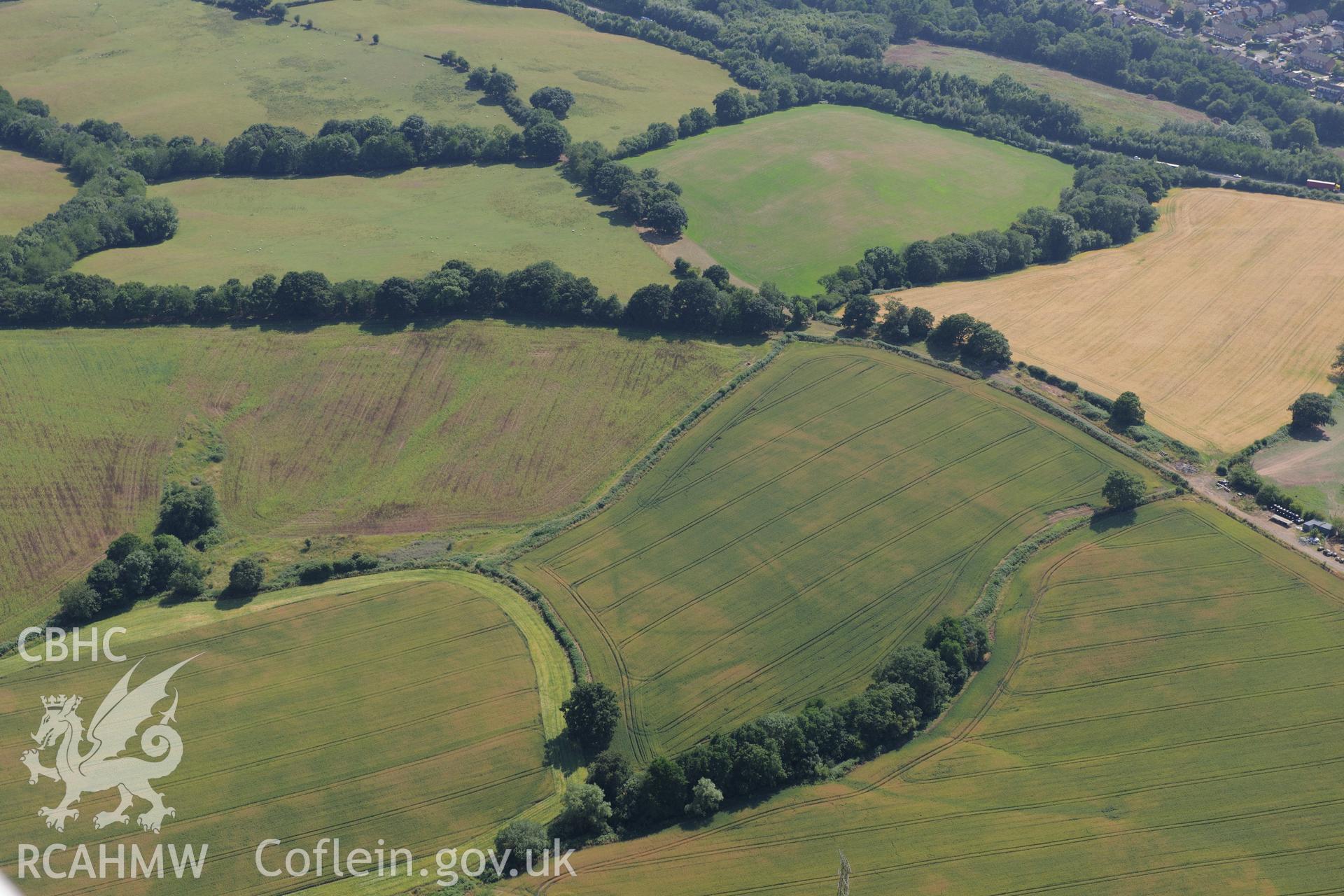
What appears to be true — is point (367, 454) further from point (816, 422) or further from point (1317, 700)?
point (1317, 700)

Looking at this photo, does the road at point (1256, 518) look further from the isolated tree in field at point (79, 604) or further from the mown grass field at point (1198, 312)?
the isolated tree in field at point (79, 604)

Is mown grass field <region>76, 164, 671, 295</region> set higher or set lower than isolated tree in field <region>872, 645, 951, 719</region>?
higher

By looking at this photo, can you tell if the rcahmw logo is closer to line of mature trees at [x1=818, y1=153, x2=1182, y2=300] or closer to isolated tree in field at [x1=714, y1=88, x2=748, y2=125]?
line of mature trees at [x1=818, y1=153, x2=1182, y2=300]

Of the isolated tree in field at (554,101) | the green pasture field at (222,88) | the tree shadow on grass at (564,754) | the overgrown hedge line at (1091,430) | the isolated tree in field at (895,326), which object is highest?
the isolated tree in field at (554,101)

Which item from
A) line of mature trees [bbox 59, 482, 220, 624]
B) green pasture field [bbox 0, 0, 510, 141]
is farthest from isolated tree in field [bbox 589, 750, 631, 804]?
green pasture field [bbox 0, 0, 510, 141]

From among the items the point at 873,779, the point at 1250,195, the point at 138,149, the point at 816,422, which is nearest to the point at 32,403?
the point at 138,149

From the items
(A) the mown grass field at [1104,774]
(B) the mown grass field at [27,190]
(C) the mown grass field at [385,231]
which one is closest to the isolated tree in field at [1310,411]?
(A) the mown grass field at [1104,774]
